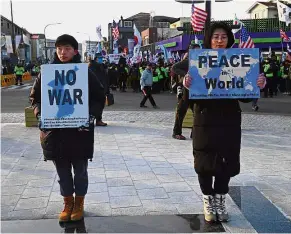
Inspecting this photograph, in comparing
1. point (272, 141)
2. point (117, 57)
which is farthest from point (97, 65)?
point (117, 57)

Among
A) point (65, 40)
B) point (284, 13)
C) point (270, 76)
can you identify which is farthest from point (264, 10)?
point (65, 40)

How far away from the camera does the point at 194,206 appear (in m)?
4.30

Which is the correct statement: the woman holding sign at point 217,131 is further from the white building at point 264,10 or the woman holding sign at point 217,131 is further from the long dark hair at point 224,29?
the white building at point 264,10

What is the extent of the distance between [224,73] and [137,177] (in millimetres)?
2282

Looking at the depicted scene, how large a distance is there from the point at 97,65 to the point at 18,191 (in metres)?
4.77

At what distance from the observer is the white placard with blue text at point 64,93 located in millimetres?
3682

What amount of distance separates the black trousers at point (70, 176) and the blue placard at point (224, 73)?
49.0 inches

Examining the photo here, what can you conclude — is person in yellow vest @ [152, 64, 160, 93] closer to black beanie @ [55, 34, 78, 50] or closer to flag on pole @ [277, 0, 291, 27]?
flag on pole @ [277, 0, 291, 27]

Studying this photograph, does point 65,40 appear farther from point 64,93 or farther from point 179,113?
point 179,113

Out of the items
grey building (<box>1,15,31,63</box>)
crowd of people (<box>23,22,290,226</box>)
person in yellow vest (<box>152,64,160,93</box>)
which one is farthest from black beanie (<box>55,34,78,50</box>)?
grey building (<box>1,15,31,63</box>)

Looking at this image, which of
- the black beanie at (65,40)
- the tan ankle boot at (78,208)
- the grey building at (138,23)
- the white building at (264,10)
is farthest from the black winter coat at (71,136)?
the grey building at (138,23)

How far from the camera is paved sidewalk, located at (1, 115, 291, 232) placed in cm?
427

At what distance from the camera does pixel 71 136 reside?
12.2 feet

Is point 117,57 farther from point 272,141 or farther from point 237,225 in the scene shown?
point 237,225
